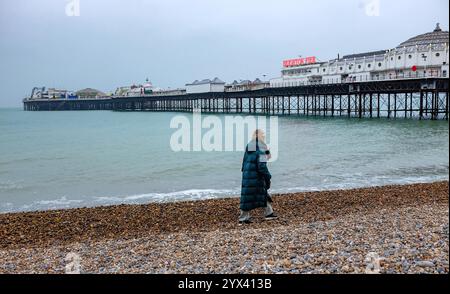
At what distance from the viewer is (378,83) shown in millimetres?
43094

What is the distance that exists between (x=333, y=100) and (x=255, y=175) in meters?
44.7

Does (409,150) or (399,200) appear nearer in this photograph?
(399,200)

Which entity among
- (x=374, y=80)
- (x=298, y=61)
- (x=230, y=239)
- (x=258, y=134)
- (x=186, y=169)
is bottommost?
(x=186, y=169)

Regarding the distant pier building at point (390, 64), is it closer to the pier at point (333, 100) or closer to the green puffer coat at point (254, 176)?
the pier at point (333, 100)

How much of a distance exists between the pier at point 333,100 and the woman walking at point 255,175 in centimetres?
3046

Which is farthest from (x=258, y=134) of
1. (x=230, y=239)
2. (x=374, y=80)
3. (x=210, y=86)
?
(x=210, y=86)

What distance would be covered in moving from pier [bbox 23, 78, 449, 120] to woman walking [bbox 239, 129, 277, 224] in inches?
1199

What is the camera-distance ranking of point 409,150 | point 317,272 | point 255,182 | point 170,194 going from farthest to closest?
point 409,150
point 170,194
point 255,182
point 317,272

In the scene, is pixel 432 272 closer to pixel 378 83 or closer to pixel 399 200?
pixel 399 200

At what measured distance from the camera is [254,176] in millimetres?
7312

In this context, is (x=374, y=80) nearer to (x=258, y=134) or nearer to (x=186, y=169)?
(x=186, y=169)

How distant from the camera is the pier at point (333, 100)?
4009 centimetres

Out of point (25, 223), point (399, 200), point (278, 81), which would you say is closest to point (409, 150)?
point (399, 200)

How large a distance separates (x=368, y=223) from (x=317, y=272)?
2.47m
